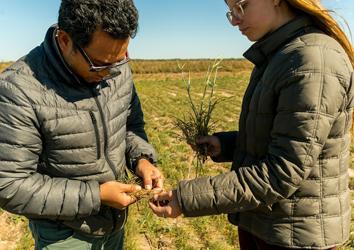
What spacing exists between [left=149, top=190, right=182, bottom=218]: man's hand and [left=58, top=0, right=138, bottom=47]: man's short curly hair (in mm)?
727

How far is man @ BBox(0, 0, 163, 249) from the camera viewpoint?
5.31 ft

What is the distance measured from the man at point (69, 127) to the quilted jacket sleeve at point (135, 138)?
233 mm

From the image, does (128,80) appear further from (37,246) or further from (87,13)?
(37,246)

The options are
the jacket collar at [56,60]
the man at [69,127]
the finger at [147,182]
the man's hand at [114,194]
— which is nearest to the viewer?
the man at [69,127]

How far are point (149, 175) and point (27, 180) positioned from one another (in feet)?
2.15

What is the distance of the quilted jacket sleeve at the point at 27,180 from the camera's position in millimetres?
1622

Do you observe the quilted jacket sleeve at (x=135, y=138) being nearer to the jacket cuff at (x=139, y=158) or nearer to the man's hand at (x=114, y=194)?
the jacket cuff at (x=139, y=158)

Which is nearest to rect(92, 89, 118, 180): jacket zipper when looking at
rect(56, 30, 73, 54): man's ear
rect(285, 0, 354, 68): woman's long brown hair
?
rect(56, 30, 73, 54): man's ear

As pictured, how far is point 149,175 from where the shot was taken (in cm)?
213

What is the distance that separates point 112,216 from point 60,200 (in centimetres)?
39

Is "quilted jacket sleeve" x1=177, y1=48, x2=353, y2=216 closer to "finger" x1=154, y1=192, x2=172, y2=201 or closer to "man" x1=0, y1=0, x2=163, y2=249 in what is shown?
"finger" x1=154, y1=192, x2=172, y2=201

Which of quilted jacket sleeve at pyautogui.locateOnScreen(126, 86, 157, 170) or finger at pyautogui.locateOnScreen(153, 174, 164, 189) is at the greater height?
quilted jacket sleeve at pyautogui.locateOnScreen(126, 86, 157, 170)

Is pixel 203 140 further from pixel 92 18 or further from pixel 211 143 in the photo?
pixel 92 18

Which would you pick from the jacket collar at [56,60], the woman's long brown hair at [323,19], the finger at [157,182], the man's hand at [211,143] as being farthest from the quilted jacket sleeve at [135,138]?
the woman's long brown hair at [323,19]
